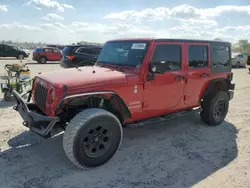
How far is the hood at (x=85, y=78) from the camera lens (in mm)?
3611

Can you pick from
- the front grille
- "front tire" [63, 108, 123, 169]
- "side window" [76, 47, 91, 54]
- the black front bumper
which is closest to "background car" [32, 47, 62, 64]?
"side window" [76, 47, 91, 54]

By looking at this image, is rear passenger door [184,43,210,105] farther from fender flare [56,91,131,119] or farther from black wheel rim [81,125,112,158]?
black wheel rim [81,125,112,158]

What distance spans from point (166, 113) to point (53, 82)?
230 centimetres

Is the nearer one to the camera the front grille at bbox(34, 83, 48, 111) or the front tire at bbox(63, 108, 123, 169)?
the front tire at bbox(63, 108, 123, 169)

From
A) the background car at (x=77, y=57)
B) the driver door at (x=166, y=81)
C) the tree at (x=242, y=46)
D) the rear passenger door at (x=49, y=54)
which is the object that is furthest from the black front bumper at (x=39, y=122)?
the tree at (x=242, y=46)

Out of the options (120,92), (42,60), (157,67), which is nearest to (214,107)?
(157,67)

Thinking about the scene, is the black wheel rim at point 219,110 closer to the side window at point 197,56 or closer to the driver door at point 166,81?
the side window at point 197,56

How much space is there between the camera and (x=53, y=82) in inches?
143

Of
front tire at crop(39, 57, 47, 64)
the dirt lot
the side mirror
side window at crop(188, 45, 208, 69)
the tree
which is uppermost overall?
the tree

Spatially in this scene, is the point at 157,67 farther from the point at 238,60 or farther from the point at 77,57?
the point at 238,60

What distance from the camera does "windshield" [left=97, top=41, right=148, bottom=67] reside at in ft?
14.3

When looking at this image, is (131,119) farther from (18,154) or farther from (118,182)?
(18,154)

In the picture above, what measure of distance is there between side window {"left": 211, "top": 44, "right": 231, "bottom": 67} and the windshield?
1.94m

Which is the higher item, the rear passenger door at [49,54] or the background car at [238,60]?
the rear passenger door at [49,54]
